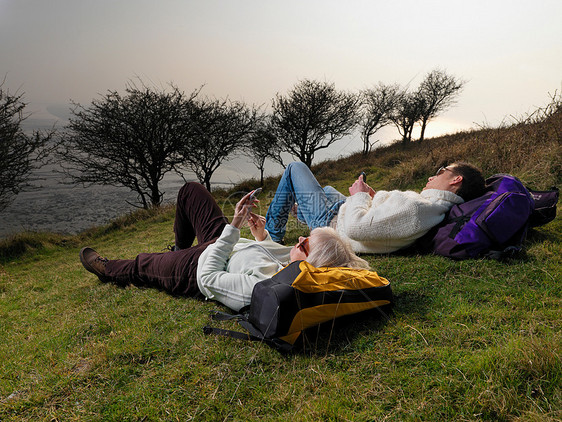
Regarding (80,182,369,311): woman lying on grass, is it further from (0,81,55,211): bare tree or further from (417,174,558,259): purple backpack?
(0,81,55,211): bare tree

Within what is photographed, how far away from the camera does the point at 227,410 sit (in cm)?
165

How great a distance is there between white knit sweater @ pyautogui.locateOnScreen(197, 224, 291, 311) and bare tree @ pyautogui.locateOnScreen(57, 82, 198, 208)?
16.5 m

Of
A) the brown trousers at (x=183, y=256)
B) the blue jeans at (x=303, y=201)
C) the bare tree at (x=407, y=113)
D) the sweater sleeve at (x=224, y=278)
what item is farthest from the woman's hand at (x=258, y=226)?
the bare tree at (x=407, y=113)

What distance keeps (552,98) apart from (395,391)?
8.58 metres

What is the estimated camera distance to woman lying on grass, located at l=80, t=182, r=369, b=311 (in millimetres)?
2494

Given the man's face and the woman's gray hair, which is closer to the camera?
the woman's gray hair

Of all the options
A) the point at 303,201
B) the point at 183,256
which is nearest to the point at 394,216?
the point at 303,201

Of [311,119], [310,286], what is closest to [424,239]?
[310,286]

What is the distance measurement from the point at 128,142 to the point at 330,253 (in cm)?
1842

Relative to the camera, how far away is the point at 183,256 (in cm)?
319

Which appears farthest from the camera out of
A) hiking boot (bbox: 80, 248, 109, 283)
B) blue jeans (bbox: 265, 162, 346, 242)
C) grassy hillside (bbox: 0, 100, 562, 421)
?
hiking boot (bbox: 80, 248, 109, 283)

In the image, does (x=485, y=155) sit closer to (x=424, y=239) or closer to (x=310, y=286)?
(x=424, y=239)

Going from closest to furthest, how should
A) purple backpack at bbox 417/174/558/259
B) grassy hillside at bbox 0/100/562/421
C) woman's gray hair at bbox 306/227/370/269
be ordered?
1. grassy hillside at bbox 0/100/562/421
2. woman's gray hair at bbox 306/227/370/269
3. purple backpack at bbox 417/174/558/259

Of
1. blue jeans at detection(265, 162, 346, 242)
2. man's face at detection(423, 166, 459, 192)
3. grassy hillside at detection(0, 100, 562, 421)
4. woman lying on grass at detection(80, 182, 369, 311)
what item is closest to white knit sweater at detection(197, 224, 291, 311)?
woman lying on grass at detection(80, 182, 369, 311)
